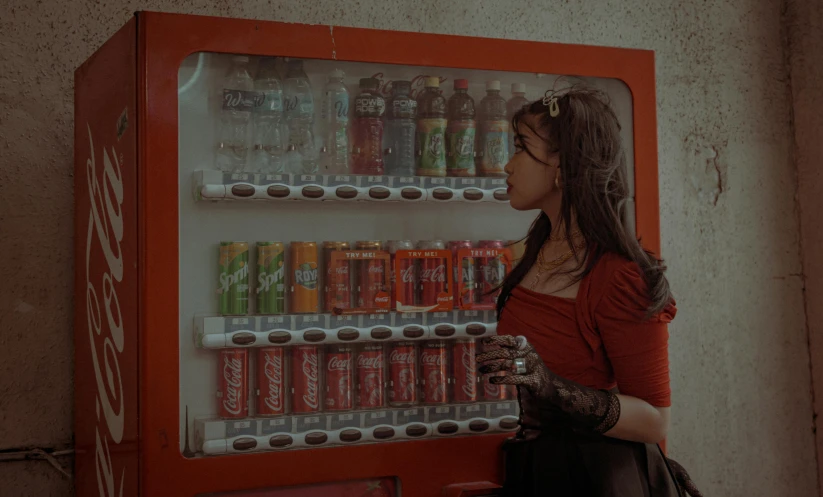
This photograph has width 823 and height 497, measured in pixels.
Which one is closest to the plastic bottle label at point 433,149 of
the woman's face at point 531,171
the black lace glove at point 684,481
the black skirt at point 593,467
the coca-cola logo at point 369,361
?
the woman's face at point 531,171

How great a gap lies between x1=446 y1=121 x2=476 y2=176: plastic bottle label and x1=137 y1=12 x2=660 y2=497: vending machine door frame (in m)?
0.22

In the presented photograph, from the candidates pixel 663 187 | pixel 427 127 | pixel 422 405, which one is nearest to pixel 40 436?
pixel 422 405

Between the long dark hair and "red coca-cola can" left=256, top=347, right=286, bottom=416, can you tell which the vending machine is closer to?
"red coca-cola can" left=256, top=347, right=286, bottom=416

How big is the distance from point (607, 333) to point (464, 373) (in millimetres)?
669

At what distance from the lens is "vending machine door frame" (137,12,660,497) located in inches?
67.9

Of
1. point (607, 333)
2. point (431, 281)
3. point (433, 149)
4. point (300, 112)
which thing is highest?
point (300, 112)

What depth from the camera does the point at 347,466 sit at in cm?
189

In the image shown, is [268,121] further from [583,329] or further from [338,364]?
[583,329]

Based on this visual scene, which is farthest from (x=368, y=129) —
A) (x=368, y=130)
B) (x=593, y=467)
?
(x=593, y=467)

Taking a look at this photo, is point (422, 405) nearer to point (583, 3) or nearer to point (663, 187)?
point (663, 187)

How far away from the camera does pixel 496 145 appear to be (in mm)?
2221

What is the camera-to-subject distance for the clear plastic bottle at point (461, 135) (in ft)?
7.22

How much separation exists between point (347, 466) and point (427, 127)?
0.99 m

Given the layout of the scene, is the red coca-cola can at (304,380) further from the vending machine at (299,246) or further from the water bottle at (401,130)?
the water bottle at (401,130)
